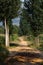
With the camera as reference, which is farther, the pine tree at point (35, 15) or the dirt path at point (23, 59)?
the pine tree at point (35, 15)

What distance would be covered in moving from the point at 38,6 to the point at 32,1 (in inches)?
49.8

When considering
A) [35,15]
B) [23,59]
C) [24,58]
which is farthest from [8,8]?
[23,59]

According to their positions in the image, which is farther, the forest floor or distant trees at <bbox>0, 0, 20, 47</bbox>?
distant trees at <bbox>0, 0, 20, 47</bbox>

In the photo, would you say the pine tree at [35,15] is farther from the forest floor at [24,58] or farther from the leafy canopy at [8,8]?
the forest floor at [24,58]

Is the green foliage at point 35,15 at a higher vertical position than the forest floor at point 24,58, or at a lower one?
higher

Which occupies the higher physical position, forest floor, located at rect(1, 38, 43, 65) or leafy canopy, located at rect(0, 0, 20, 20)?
leafy canopy, located at rect(0, 0, 20, 20)

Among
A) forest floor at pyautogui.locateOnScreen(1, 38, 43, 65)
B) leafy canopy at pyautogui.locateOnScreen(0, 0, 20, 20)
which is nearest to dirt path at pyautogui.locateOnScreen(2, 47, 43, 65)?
forest floor at pyautogui.locateOnScreen(1, 38, 43, 65)

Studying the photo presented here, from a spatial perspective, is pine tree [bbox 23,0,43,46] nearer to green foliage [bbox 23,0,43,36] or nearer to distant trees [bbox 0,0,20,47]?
green foliage [bbox 23,0,43,36]

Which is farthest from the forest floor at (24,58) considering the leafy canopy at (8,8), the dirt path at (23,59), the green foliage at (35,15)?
the green foliage at (35,15)

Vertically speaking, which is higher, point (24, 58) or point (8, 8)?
point (8, 8)

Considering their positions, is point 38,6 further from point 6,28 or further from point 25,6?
point 6,28

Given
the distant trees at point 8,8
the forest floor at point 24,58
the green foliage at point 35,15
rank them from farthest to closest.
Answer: the green foliage at point 35,15 < the distant trees at point 8,8 < the forest floor at point 24,58

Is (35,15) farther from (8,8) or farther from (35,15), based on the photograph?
(8,8)

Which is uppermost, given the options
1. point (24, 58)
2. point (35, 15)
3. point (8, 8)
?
point (8, 8)
